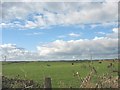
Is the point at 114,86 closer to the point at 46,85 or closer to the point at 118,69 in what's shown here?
the point at 118,69

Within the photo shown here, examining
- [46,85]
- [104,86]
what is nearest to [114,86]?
[104,86]

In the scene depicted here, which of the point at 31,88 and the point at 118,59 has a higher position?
the point at 118,59

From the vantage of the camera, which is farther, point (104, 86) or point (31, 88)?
point (31, 88)

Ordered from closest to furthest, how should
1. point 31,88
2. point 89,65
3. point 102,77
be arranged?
point 89,65, point 102,77, point 31,88

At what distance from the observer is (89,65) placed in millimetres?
10945

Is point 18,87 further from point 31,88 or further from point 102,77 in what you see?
point 102,77

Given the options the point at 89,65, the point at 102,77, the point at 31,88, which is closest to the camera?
the point at 89,65

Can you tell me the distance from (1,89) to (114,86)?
604 centimetres

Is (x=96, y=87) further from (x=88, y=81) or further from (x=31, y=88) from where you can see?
(x=31, y=88)

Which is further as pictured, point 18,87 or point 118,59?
point 18,87

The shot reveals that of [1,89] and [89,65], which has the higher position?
[89,65]

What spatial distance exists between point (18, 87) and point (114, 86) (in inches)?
228

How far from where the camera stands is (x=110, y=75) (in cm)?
1180

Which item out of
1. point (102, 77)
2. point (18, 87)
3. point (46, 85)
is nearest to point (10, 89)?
point (18, 87)
